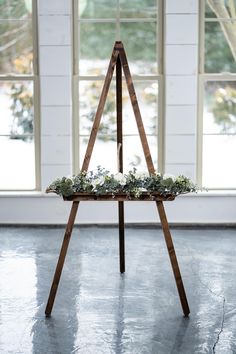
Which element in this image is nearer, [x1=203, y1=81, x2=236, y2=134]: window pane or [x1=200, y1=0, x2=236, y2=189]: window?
[x1=200, y1=0, x2=236, y2=189]: window

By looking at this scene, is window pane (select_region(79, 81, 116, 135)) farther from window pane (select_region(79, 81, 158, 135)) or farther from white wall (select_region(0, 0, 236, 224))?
white wall (select_region(0, 0, 236, 224))

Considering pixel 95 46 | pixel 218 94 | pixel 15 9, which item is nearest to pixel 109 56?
pixel 95 46

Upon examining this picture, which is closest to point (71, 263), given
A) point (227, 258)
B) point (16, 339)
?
point (227, 258)

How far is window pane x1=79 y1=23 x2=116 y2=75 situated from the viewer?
720 cm

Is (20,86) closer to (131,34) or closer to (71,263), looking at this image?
(131,34)

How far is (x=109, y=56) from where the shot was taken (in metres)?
7.25

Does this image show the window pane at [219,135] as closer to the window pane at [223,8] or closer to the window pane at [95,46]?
the window pane at [223,8]

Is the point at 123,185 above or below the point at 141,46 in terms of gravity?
below

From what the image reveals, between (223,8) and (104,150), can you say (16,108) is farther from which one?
(223,8)

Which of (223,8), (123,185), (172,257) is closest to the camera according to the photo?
(123,185)

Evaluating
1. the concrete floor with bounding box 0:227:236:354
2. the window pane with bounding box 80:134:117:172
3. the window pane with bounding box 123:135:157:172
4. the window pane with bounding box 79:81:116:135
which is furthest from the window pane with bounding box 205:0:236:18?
the concrete floor with bounding box 0:227:236:354

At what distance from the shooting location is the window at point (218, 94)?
7145 mm

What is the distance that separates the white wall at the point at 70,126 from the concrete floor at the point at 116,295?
1.35ft

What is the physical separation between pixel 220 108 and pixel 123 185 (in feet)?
11.1
